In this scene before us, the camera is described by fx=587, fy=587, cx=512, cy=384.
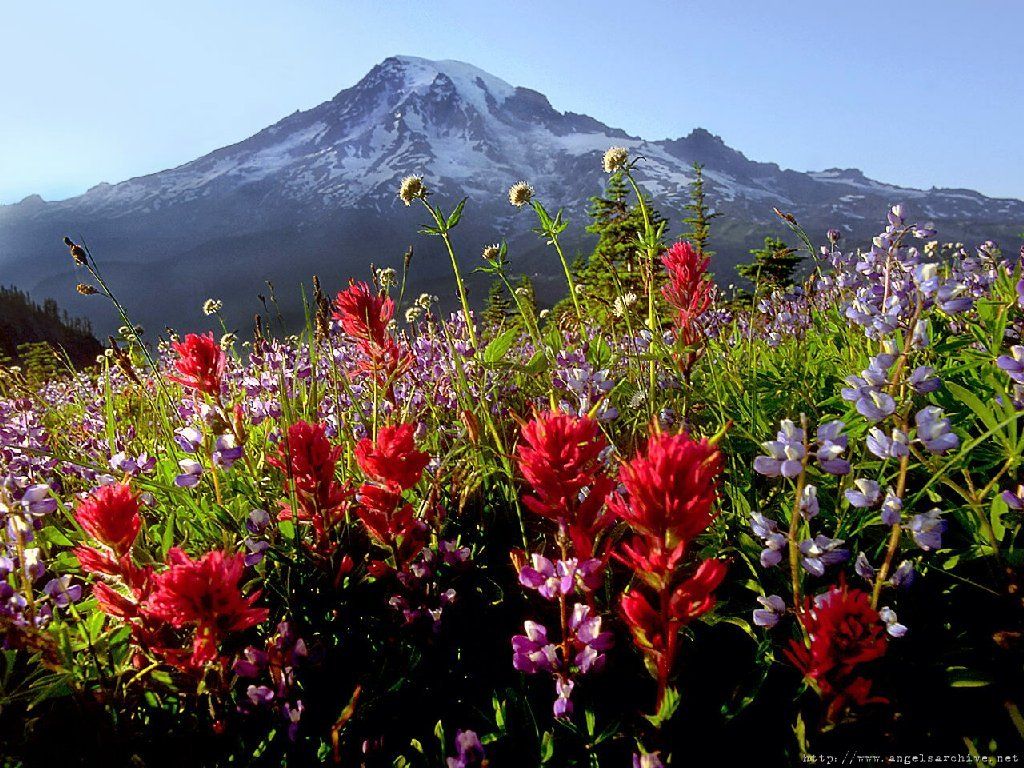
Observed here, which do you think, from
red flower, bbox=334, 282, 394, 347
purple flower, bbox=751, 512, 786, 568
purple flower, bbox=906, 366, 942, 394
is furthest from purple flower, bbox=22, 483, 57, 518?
purple flower, bbox=906, 366, 942, 394

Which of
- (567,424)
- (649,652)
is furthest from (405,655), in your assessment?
(567,424)

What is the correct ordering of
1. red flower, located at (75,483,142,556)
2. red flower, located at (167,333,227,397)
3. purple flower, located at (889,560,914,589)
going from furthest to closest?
red flower, located at (167,333,227,397)
red flower, located at (75,483,142,556)
purple flower, located at (889,560,914,589)

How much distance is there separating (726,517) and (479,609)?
2.92ft

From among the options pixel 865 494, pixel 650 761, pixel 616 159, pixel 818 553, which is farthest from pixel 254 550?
pixel 616 159

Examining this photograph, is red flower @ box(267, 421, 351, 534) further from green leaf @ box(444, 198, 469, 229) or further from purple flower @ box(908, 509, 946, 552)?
purple flower @ box(908, 509, 946, 552)

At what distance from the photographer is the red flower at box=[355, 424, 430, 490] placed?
169 cm

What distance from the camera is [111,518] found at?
1533 mm

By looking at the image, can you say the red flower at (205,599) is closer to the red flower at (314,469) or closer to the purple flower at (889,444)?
the red flower at (314,469)

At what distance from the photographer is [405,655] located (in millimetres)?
1817

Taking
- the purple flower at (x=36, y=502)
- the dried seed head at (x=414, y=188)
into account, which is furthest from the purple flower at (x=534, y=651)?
the dried seed head at (x=414, y=188)

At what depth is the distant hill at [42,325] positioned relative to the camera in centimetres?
3912

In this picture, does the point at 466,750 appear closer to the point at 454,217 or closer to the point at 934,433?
the point at 934,433

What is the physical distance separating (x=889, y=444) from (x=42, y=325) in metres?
54.9

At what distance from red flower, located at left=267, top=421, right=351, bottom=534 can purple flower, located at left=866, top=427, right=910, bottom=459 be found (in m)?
1.49
